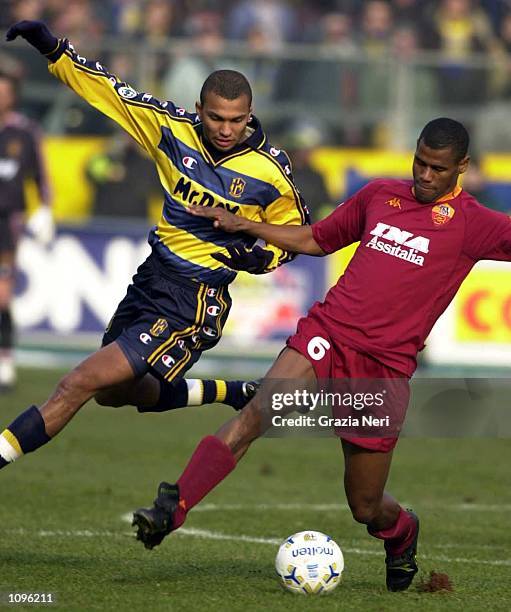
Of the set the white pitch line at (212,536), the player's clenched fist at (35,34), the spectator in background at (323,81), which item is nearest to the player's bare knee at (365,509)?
the white pitch line at (212,536)

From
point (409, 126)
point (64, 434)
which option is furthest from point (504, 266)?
point (64, 434)

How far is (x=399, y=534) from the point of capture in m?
6.62

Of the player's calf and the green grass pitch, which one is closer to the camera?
the green grass pitch

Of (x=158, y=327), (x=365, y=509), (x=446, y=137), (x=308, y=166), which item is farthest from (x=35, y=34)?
(x=308, y=166)

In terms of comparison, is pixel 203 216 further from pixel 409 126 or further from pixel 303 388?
pixel 409 126

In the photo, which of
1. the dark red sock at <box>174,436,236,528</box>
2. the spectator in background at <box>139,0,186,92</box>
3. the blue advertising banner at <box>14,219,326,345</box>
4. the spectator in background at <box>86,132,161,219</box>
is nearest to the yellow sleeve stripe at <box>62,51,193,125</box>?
the dark red sock at <box>174,436,236,528</box>

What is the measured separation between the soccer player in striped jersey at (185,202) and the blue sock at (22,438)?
0.38m

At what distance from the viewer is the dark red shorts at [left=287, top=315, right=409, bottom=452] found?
6.30m

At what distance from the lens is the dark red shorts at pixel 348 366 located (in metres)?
6.30

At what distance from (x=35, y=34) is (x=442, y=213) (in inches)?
93.5

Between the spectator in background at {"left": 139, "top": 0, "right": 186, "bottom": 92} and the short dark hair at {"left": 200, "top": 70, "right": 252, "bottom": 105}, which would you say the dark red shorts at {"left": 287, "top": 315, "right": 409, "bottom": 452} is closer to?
the short dark hair at {"left": 200, "top": 70, "right": 252, "bottom": 105}

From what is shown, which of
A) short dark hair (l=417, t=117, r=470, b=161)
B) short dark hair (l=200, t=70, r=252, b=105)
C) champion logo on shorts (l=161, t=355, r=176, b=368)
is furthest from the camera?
champion logo on shorts (l=161, t=355, r=176, b=368)

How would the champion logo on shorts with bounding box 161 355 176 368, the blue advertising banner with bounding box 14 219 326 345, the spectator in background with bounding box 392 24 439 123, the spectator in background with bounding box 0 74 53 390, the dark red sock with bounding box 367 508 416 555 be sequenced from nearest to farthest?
the dark red sock with bounding box 367 508 416 555
the champion logo on shorts with bounding box 161 355 176 368
the spectator in background with bounding box 0 74 53 390
the blue advertising banner with bounding box 14 219 326 345
the spectator in background with bounding box 392 24 439 123

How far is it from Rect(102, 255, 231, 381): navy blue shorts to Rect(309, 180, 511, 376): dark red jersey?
101cm
